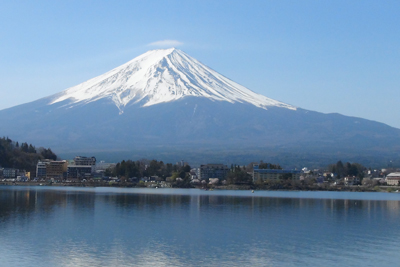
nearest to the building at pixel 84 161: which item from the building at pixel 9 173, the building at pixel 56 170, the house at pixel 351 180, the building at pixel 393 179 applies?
the building at pixel 56 170

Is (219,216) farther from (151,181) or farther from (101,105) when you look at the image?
(101,105)

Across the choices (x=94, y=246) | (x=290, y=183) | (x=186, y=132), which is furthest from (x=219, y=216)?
(x=186, y=132)

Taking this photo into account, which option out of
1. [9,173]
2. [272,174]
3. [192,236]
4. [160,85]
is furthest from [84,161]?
[160,85]

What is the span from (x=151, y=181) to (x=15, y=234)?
47534 mm

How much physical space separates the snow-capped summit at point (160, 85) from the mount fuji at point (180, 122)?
238 millimetres

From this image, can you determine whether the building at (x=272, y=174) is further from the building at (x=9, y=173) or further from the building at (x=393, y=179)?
the building at (x=9, y=173)

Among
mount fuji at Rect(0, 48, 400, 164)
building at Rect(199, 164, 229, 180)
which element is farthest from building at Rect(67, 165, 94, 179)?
mount fuji at Rect(0, 48, 400, 164)

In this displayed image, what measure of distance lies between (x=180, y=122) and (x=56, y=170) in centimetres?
6265

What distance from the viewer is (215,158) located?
100812 mm

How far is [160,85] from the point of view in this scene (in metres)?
144

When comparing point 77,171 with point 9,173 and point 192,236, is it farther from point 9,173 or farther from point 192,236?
Result: point 192,236

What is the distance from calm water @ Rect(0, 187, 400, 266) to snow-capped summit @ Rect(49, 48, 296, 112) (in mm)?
111173

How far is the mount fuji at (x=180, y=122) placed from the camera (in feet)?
390

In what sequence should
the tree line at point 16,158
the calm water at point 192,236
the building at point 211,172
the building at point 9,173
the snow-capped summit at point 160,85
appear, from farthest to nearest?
A: 1. the snow-capped summit at point 160,85
2. the tree line at point 16,158
3. the building at point 211,172
4. the building at point 9,173
5. the calm water at point 192,236
